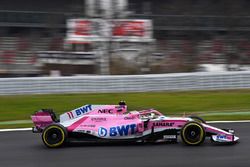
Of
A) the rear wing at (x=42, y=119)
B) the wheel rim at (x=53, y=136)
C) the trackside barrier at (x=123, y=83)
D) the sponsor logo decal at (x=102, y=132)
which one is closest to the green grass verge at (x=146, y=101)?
the trackside barrier at (x=123, y=83)

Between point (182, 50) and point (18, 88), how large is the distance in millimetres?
11158

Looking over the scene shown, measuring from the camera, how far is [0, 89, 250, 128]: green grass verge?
1345 centimetres

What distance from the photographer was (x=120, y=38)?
71.6 feet

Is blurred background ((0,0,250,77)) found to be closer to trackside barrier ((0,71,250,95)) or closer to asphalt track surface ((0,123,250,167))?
trackside barrier ((0,71,250,95))

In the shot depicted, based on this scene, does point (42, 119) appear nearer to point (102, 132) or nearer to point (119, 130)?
point (102, 132)

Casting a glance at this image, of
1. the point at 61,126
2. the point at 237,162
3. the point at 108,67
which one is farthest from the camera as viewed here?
the point at 108,67

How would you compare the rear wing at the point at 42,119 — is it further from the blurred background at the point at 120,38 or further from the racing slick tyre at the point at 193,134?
the blurred background at the point at 120,38

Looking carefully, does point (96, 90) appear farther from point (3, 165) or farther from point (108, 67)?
point (3, 165)

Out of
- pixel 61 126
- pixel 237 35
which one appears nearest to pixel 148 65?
pixel 237 35

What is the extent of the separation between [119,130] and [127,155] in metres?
0.63

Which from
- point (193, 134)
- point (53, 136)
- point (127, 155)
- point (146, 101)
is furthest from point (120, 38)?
point (127, 155)

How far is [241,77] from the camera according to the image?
642 inches

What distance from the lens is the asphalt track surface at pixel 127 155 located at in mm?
Result: 6957

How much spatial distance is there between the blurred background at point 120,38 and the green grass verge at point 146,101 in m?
4.77
